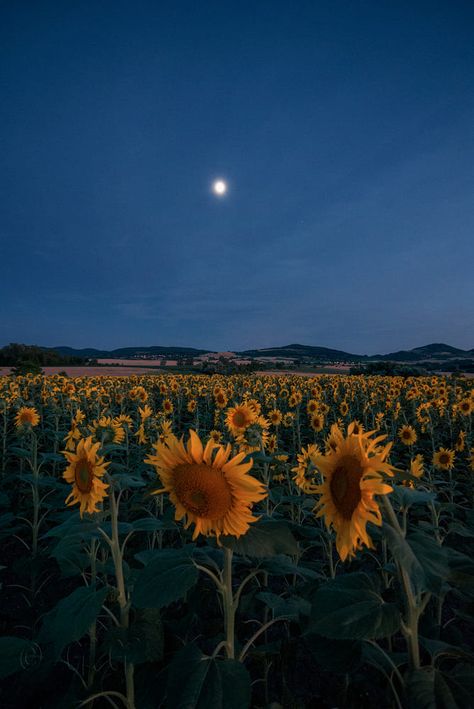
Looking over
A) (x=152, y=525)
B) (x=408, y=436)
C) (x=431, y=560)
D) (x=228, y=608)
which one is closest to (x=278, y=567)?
(x=228, y=608)

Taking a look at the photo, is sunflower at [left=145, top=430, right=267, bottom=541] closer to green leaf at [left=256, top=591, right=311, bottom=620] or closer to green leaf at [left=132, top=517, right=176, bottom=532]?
green leaf at [left=132, top=517, right=176, bottom=532]

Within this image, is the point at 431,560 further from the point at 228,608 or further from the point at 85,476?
the point at 85,476

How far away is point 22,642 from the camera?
2.01m

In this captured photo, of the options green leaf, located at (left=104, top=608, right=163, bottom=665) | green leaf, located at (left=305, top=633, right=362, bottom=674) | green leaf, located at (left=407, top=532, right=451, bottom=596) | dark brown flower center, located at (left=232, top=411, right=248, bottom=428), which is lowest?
green leaf, located at (left=104, top=608, right=163, bottom=665)

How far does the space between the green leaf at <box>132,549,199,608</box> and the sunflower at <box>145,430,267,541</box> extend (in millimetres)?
164

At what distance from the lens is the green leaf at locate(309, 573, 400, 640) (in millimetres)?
1376

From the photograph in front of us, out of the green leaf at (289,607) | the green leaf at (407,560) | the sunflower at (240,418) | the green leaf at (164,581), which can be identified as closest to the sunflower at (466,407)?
the sunflower at (240,418)

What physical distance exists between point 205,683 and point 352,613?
71 cm

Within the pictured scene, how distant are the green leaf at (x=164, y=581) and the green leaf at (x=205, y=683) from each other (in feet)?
1.06

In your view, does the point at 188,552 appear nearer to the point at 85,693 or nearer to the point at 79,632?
the point at 79,632

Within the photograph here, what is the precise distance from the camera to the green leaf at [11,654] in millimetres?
1848

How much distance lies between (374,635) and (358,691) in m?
0.96

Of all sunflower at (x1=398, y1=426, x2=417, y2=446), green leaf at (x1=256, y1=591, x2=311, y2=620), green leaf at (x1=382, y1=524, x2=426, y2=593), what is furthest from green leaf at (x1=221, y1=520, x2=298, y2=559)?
sunflower at (x1=398, y1=426, x2=417, y2=446)

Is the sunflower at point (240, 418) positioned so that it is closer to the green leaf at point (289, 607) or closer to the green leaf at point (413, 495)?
the green leaf at point (289, 607)
